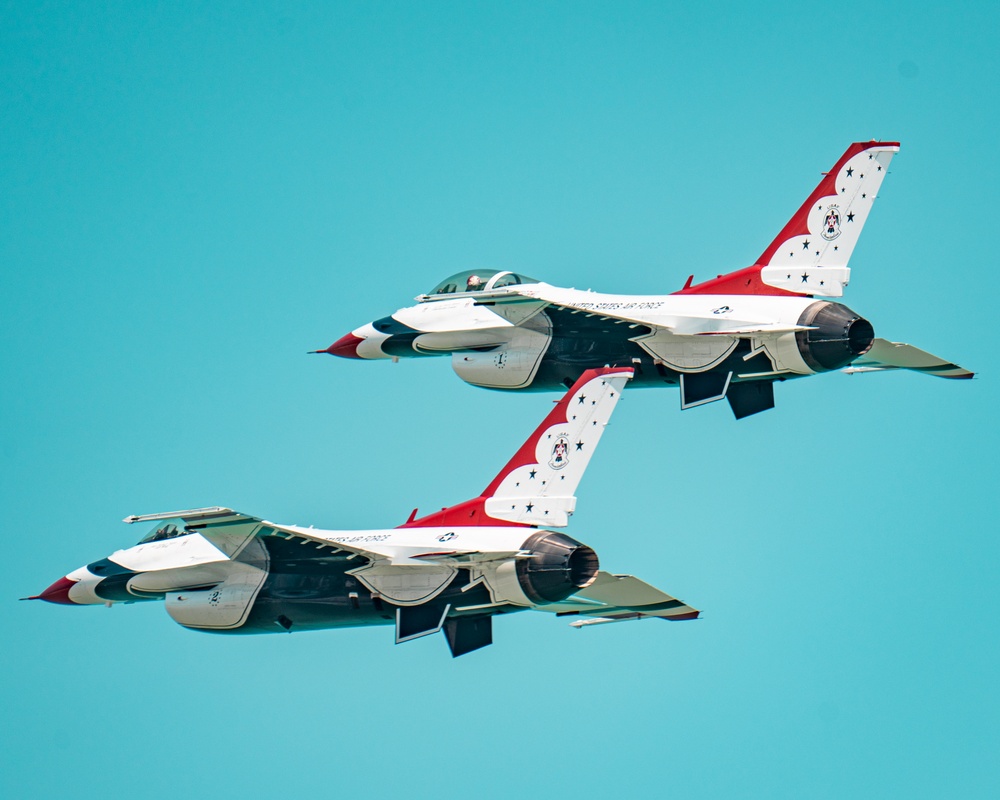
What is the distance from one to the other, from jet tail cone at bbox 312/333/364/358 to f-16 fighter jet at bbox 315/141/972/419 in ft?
6.83

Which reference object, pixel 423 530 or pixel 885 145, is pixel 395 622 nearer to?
pixel 423 530

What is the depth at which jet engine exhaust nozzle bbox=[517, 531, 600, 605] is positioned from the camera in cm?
4138

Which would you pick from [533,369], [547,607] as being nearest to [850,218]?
[533,369]

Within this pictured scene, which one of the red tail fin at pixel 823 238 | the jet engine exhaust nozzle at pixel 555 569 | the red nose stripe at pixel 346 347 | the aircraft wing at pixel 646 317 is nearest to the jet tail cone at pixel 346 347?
the red nose stripe at pixel 346 347

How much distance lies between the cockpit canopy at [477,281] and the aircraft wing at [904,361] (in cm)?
819

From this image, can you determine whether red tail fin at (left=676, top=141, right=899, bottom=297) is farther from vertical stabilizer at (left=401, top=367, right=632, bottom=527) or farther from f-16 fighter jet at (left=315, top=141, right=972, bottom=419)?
vertical stabilizer at (left=401, top=367, right=632, bottom=527)

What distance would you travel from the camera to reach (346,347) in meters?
55.1

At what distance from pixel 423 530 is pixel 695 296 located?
1019 cm

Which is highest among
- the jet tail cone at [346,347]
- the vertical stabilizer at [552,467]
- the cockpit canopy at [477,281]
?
the cockpit canopy at [477,281]

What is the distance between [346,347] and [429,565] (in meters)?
13.5

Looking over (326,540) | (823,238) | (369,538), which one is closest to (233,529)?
(326,540)

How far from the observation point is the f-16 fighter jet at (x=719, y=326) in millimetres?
48312

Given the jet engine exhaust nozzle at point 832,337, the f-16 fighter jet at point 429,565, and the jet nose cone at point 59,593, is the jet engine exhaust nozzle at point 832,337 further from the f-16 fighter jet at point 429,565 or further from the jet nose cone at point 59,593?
the jet nose cone at point 59,593

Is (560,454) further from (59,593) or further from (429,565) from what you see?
(59,593)
